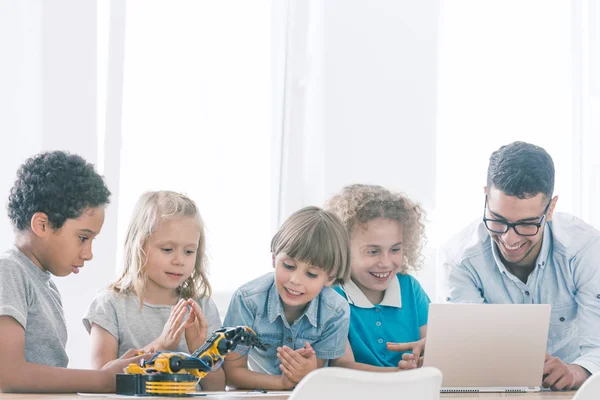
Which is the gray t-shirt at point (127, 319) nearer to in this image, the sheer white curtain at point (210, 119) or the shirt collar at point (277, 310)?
the shirt collar at point (277, 310)

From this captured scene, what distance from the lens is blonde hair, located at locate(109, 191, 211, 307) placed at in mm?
2396


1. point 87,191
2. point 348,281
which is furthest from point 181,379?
point 348,281

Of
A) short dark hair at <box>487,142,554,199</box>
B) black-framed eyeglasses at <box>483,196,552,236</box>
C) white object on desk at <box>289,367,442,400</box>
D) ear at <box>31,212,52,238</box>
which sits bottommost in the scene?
white object on desk at <box>289,367,442,400</box>

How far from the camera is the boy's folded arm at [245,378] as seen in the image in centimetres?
222

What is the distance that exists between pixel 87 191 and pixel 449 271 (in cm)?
132

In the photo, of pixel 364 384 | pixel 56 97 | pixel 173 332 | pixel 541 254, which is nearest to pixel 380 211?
pixel 541 254

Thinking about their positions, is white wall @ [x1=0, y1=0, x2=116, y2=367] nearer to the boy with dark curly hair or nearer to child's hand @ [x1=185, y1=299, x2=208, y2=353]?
the boy with dark curly hair

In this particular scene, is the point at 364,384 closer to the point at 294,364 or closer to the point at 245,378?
the point at 294,364

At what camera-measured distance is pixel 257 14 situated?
12.9 feet

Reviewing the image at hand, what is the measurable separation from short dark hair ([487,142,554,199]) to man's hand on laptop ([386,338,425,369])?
1.91ft

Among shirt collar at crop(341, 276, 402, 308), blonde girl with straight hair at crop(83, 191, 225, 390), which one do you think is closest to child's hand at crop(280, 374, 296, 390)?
blonde girl with straight hair at crop(83, 191, 225, 390)

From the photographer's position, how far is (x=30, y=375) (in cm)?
186

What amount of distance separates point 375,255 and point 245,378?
2.28 feet

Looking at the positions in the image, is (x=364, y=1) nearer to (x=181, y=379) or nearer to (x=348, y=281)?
(x=348, y=281)
